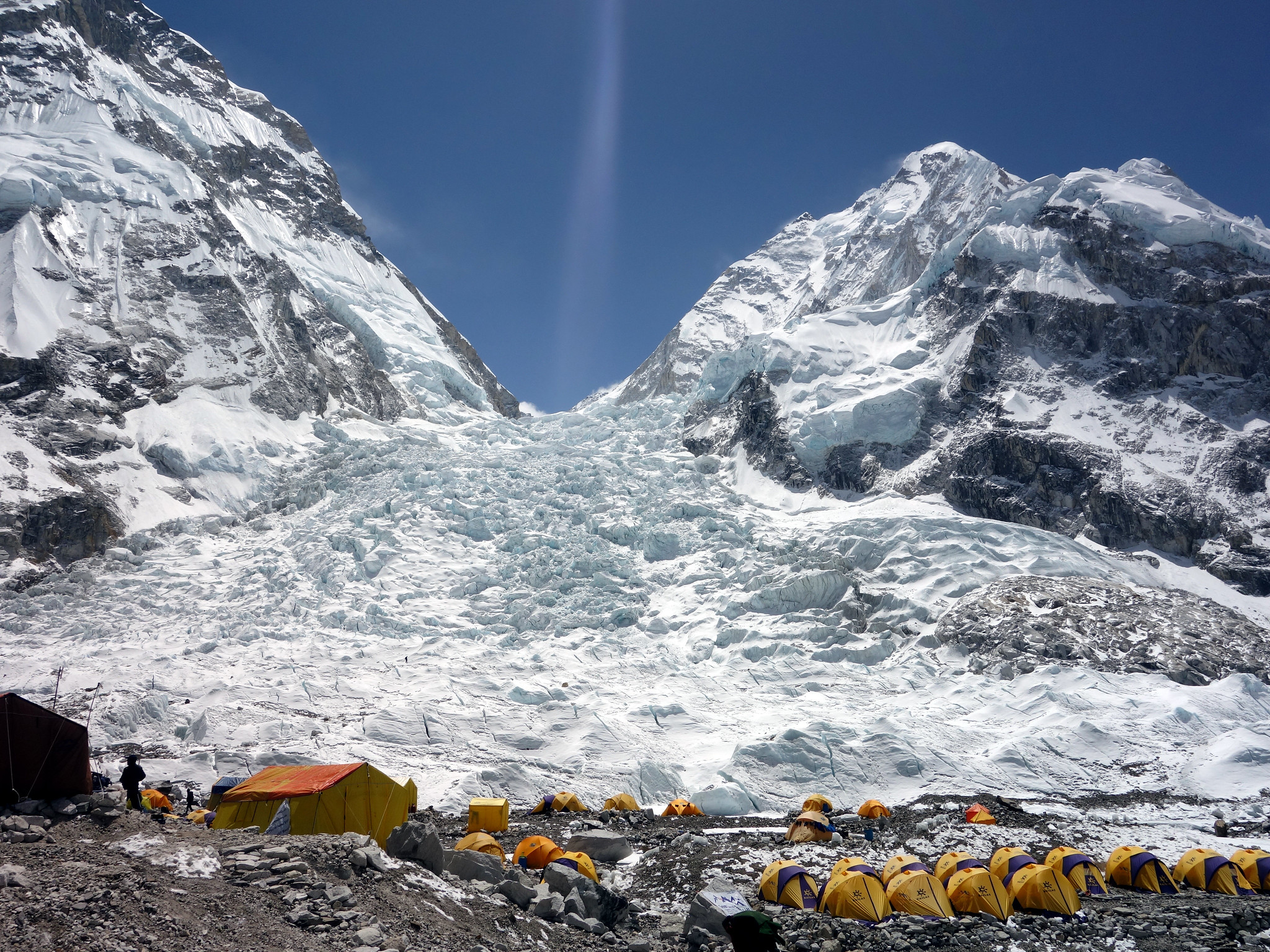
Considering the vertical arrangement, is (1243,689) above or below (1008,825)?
above

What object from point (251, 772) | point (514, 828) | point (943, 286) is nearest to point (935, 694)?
point (514, 828)

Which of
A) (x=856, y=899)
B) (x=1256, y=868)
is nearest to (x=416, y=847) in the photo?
(x=856, y=899)

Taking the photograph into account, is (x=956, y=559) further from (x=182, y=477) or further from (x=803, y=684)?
(x=182, y=477)

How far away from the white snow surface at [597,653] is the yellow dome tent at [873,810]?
2.79 meters

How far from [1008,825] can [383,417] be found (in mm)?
62395

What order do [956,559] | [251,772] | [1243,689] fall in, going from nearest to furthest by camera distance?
[251,772] → [1243,689] → [956,559]

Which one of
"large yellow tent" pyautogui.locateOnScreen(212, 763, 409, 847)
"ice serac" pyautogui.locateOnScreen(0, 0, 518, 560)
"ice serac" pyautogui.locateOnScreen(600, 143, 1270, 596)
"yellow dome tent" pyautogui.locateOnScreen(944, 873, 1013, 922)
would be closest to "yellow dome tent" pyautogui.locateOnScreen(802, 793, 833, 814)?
"yellow dome tent" pyautogui.locateOnScreen(944, 873, 1013, 922)

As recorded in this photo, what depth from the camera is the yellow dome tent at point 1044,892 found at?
16.6 metres

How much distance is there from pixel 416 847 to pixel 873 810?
18.0 meters

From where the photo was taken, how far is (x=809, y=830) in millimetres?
22188

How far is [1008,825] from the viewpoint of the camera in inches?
943

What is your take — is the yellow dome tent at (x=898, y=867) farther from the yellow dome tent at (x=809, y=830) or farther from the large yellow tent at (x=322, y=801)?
the large yellow tent at (x=322, y=801)

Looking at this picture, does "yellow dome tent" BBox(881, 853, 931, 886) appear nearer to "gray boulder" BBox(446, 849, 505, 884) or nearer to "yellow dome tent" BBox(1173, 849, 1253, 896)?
"yellow dome tent" BBox(1173, 849, 1253, 896)

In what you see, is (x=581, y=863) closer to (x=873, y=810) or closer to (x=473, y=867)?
(x=473, y=867)
